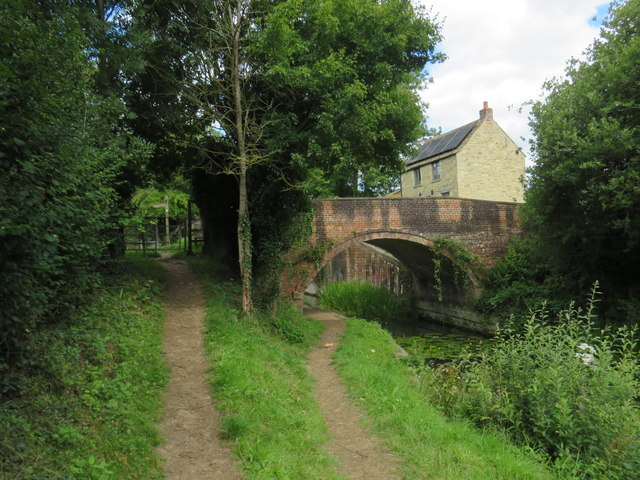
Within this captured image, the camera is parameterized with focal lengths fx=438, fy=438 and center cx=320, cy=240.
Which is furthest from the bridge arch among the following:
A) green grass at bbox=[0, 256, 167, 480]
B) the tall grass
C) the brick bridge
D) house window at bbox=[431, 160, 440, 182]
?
house window at bbox=[431, 160, 440, 182]

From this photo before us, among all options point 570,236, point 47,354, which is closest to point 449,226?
point 570,236

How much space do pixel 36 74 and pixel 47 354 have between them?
2589mm

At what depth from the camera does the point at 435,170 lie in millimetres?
27297

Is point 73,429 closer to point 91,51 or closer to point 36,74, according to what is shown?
point 36,74

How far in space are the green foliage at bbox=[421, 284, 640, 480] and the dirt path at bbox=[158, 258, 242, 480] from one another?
3.47 metres

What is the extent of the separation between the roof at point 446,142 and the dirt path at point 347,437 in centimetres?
2035

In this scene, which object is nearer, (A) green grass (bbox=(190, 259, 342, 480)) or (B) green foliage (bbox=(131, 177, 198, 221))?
(A) green grass (bbox=(190, 259, 342, 480))

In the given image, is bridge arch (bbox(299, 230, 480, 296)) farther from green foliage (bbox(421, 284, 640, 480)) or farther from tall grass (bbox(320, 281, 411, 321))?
green foliage (bbox(421, 284, 640, 480))

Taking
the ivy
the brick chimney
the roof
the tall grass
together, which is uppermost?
the brick chimney

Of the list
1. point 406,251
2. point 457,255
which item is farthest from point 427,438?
point 406,251

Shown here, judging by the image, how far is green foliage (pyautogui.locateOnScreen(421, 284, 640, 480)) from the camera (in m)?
4.78

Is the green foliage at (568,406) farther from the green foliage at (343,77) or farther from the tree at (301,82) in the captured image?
the green foliage at (343,77)

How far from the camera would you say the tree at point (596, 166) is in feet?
30.6

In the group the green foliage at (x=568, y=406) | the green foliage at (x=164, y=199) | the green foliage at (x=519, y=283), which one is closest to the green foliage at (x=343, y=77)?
the green foliage at (x=568, y=406)
